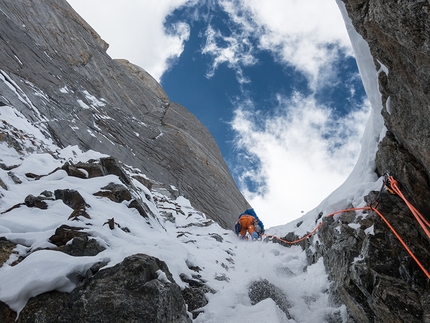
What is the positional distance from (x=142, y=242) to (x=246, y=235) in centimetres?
720

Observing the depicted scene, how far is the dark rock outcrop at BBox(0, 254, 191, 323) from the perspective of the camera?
3795mm

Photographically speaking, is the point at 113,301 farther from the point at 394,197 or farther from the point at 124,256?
the point at 394,197

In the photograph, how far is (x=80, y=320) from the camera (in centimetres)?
375

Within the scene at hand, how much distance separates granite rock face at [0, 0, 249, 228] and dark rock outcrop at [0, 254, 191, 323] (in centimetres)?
935

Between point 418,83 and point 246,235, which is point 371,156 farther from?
point 246,235

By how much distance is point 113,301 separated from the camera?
12.8 ft

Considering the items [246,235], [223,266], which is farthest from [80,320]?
[246,235]

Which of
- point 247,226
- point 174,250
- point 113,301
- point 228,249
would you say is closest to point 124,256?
point 113,301

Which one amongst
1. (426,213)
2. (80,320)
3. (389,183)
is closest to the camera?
(80,320)

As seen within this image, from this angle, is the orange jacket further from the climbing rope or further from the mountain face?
the climbing rope

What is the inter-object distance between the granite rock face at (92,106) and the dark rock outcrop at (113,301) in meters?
9.35

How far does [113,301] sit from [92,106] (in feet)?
53.7

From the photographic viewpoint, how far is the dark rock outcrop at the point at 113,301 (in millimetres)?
3795

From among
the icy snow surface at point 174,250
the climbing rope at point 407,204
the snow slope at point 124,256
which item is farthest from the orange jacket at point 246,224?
the climbing rope at point 407,204
